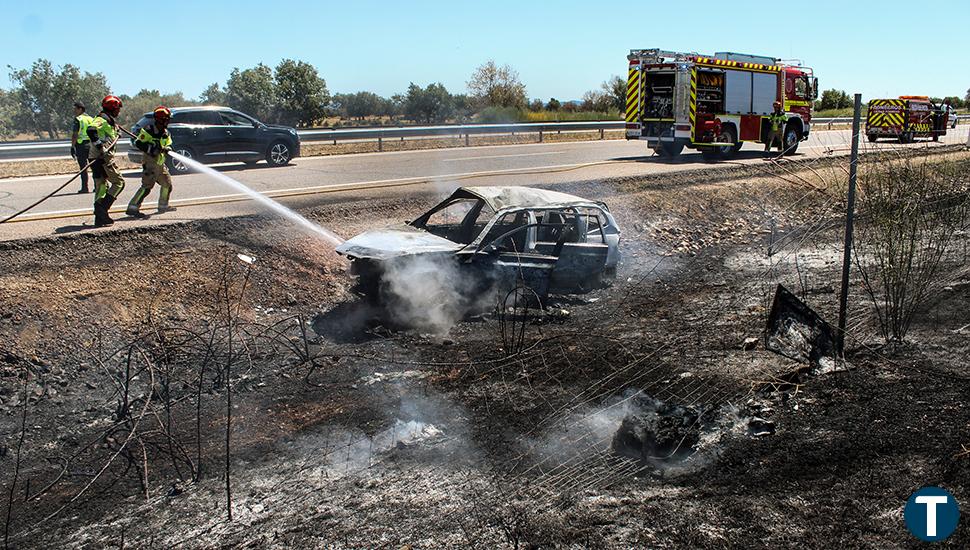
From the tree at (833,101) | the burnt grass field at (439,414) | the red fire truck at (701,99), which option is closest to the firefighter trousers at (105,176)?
the burnt grass field at (439,414)

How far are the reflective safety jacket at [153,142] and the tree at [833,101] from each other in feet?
147

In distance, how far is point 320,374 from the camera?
717cm

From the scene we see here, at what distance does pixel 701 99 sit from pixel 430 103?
88.4 ft

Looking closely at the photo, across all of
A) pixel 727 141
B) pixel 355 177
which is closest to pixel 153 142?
pixel 355 177

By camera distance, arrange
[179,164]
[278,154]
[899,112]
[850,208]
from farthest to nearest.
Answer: [899,112], [278,154], [179,164], [850,208]

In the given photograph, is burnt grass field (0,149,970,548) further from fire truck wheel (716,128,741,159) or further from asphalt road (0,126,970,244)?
fire truck wheel (716,128,741,159)

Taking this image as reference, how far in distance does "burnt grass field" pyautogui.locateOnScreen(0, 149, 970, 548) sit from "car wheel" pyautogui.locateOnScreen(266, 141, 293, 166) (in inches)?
335

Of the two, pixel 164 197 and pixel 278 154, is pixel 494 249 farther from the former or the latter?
pixel 278 154

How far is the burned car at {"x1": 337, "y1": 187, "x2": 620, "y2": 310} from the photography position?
322 inches

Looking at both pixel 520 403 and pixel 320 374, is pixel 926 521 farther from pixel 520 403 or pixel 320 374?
pixel 320 374

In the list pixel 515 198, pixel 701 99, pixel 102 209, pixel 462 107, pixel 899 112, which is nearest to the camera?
pixel 515 198

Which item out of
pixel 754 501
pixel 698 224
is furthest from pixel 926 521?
pixel 698 224

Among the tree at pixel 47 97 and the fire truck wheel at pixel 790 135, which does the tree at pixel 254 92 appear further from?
the fire truck wheel at pixel 790 135

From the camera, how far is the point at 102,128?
9.89m
